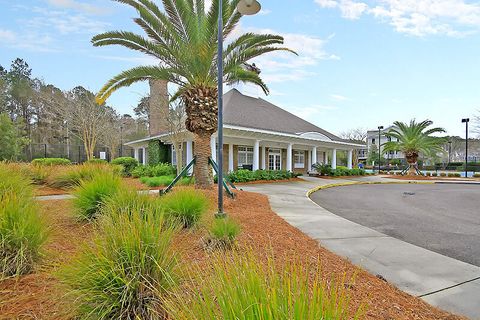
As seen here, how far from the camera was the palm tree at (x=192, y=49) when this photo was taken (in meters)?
9.70

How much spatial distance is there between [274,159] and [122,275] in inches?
996

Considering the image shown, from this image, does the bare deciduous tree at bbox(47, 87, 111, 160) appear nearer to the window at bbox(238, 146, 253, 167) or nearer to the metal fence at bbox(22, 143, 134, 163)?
the metal fence at bbox(22, 143, 134, 163)

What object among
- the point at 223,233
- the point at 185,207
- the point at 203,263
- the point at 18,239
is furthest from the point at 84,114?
the point at 203,263

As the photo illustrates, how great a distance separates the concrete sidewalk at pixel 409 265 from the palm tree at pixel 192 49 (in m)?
5.24

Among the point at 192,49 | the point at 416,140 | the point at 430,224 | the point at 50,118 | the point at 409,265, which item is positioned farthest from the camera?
the point at 50,118

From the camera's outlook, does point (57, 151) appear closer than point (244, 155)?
No

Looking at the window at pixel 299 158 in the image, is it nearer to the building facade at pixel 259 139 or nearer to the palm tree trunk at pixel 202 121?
the building facade at pixel 259 139

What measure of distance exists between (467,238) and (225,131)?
1468 cm

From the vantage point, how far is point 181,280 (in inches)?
101

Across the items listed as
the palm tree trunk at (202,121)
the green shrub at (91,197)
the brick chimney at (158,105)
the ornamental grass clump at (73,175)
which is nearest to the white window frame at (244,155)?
the brick chimney at (158,105)

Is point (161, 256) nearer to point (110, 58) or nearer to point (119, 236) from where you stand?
point (119, 236)

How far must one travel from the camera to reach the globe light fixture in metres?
6.13

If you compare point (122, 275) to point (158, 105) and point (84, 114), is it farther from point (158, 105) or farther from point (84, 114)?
point (84, 114)

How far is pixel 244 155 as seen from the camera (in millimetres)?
24531
